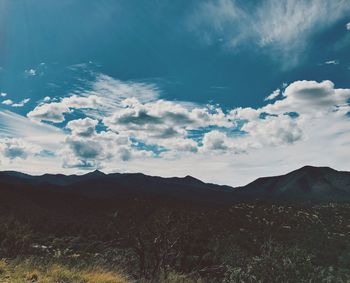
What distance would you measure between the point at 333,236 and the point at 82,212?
203 ft

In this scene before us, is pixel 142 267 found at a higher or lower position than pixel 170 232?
lower

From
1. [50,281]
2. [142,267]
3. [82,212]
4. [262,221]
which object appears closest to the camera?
[50,281]

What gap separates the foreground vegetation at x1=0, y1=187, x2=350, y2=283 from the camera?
37.0 feet

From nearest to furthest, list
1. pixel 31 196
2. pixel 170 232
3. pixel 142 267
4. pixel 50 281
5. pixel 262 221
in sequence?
pixel 50 281 → pixel 142 267 → pixel 170 232 → pixel 262 221 → pixel 31 196

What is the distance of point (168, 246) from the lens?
45.7 feet

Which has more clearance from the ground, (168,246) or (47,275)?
(168,246)

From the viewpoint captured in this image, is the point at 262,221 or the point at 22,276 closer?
the point at 22,276

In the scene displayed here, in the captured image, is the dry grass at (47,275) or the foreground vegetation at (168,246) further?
the foreground vegetation at (168,246)

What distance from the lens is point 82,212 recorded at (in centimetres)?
9581

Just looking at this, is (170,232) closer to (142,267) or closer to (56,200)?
(142,267)

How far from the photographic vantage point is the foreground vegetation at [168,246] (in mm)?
11273

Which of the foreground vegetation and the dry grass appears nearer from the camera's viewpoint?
the dry grass

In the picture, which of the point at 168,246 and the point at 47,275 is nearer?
the point at 47,275

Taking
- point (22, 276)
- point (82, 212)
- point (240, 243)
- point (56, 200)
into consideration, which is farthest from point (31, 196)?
point (22, 276)
